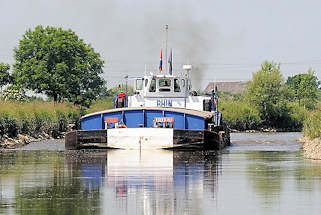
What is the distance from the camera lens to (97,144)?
33.7 metres

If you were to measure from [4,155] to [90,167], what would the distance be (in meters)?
6.86

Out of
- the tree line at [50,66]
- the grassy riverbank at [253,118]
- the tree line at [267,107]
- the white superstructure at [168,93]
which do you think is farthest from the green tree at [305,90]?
the white superstructure at [168,93]

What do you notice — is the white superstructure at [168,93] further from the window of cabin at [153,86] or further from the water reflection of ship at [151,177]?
the water reflection of ship at [151,177]

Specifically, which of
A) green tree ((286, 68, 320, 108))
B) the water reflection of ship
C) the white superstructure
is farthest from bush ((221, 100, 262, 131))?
the water reflection of ship

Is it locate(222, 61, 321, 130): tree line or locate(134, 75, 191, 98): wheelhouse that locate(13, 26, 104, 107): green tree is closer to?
locate(222, 61, 321, 130): tree line

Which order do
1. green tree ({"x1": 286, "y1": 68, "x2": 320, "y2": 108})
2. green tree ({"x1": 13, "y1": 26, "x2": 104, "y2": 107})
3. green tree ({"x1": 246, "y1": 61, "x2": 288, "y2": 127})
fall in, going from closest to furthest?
1. green tree ({"x1": 13, "y1": 26, "x2": 104, "y2": 107})
2. green tree ({"x1": 246, "y1": 61, "x2": 288, "y2": 127})
3. green tree ({"x1": 286, "y1": 68, "x2": 320, "y2": 108})

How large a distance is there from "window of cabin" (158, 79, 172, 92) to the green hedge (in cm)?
485

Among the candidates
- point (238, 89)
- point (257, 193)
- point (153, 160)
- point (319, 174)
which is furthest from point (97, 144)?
point (238, 89)

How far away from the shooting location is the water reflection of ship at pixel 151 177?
14.8m

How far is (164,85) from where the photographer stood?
40.2m

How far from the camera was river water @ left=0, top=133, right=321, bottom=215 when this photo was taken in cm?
1387

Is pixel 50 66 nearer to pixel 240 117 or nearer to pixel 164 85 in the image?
pixel 240 117

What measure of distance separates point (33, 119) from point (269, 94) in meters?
53.1

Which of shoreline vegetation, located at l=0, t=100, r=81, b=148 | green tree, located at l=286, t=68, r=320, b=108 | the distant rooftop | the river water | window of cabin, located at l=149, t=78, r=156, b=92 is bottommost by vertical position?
the river water
